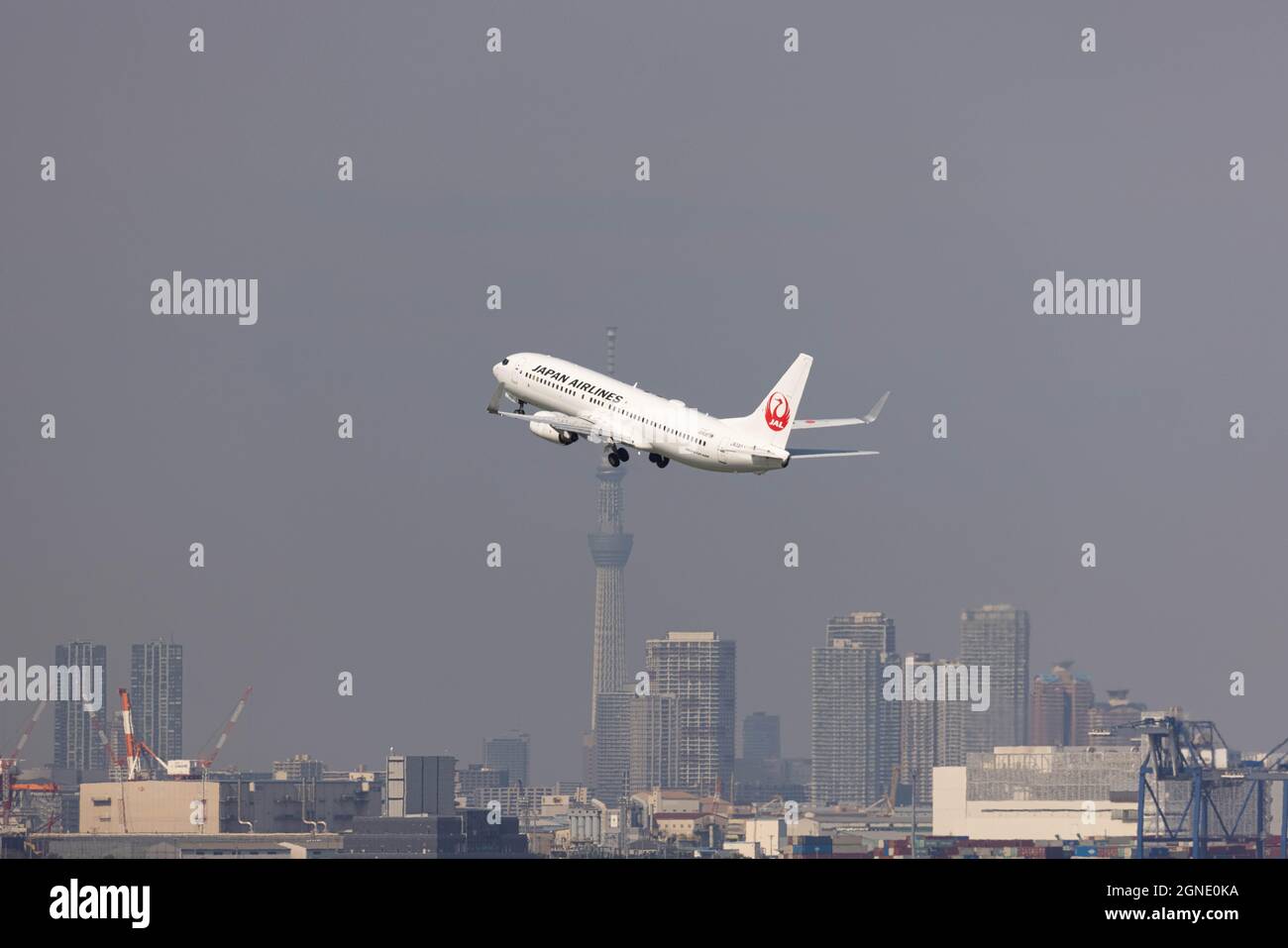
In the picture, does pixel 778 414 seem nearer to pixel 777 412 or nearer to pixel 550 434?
pixel 777 412

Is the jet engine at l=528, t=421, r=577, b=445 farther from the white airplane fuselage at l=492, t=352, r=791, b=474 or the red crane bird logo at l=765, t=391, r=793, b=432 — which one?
the red crane bird logo at l=765, t=391, r=793, b=432

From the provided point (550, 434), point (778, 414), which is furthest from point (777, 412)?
point (550, 434)

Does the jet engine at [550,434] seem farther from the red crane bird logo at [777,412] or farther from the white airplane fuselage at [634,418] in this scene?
the red crane bird logo at [777,412]
